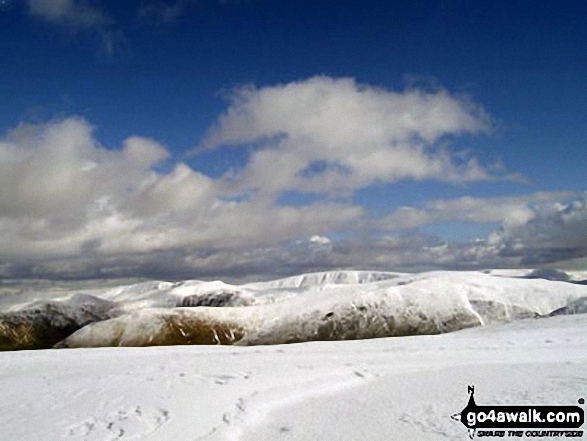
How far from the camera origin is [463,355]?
36656 millimetres

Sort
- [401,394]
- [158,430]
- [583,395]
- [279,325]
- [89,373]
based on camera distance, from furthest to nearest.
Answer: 1. [279,325]
2. [89,373]
3. [401,394]
4. [583,395]
5. [158,430]

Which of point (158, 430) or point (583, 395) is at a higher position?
point (583, 395)

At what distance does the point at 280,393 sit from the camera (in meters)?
24.9

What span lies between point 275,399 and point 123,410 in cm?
688

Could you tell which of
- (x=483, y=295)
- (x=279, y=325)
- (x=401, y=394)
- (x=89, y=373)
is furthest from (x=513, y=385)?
(x=483, y=295)

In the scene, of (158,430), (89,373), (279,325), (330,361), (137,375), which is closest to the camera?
(158,430)

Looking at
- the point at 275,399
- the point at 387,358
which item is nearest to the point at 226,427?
the point at 275,399

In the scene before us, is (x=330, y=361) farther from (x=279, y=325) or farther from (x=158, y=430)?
(x=279, y=325)

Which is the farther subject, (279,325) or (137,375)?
(279,325)

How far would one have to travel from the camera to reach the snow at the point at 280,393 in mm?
18781

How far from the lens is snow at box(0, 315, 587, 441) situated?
739 inches

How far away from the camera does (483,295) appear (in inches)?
7598

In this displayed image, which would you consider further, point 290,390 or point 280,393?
point 290,390

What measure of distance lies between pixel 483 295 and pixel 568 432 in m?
189
